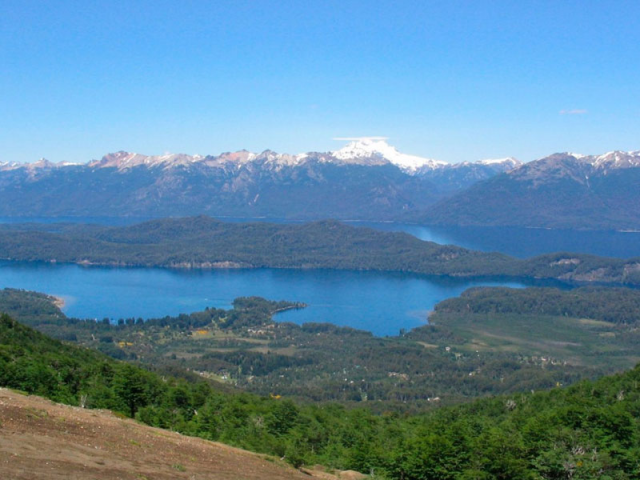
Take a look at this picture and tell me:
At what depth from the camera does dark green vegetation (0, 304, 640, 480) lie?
3403 centimetres

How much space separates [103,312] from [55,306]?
10171 millimetres

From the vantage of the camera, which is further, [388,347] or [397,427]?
[388,347]

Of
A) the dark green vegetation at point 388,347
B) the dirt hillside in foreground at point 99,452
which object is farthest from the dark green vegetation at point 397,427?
the dark green vegetation at point 388,347

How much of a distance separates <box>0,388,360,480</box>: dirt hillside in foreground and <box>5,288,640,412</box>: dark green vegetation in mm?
48108

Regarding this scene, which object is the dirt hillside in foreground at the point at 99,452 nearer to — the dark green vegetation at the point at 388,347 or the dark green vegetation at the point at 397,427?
the dark green vegetation at the point at 397,427

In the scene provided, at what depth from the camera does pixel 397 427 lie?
50188 millimetres

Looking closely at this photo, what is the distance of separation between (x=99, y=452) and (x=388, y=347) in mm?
96122

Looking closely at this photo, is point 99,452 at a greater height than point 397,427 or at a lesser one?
greater

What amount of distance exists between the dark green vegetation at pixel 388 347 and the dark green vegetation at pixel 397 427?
2729cm

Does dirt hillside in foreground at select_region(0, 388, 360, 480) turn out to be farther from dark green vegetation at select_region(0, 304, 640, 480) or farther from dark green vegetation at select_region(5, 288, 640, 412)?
dark green vegetation at select_region(5, 288, 640, 412)

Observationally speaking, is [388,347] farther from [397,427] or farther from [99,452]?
[99,452]

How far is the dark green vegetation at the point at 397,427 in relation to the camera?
34.0 m

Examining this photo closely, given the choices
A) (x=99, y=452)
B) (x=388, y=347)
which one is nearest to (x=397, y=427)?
(x=99, y=452)

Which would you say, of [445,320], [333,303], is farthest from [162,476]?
[333,303]
